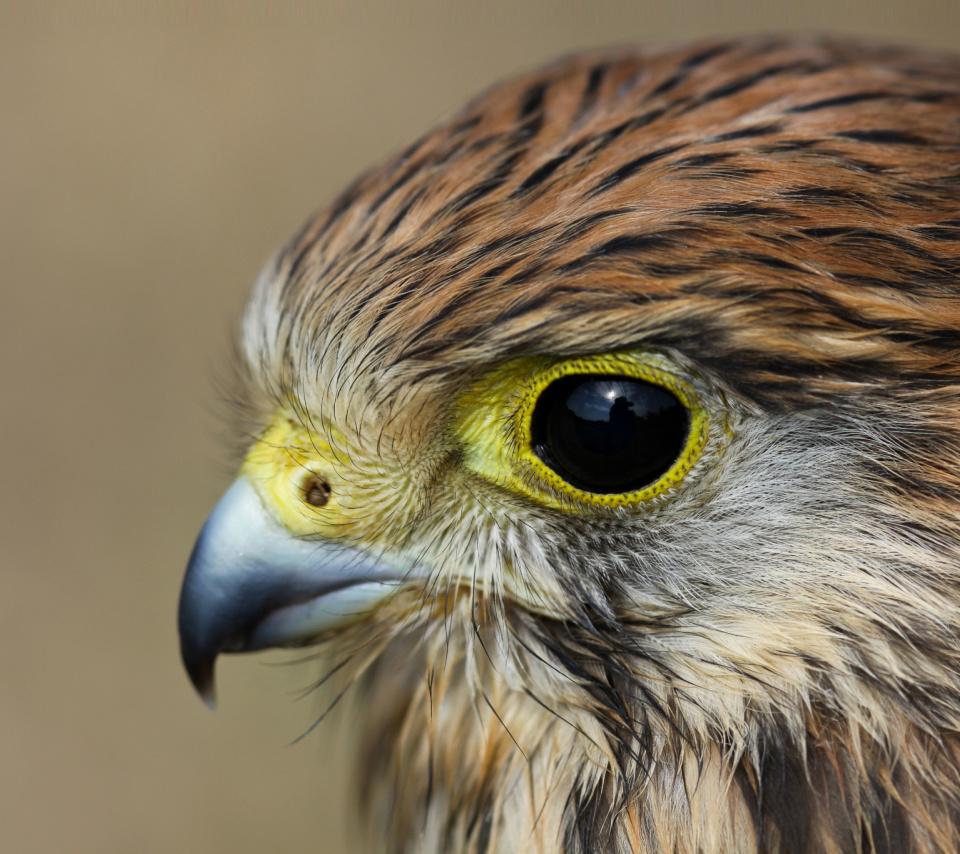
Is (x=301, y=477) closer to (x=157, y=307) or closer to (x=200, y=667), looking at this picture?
(x=200, y=667)

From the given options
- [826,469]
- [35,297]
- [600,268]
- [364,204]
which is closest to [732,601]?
[826,469]

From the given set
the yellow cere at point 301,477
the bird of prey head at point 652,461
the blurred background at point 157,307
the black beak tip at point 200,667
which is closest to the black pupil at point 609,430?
the bird of prey head at point 652,461

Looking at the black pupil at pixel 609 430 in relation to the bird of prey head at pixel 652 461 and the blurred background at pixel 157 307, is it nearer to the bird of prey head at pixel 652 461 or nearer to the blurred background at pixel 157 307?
the bird of prey head at pixel 652 461

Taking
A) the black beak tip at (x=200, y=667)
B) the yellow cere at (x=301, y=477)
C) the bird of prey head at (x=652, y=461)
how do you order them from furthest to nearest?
1. the black beak tip at (x=200, y=667)
2. the yellow cere at (x=301, y=477)
3. the bird of prey head at (x=652, y=461)

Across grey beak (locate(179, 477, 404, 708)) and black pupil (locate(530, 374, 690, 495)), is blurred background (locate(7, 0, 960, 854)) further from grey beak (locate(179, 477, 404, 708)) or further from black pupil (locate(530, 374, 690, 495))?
black pupil (locate(530, 374, 690, 495))

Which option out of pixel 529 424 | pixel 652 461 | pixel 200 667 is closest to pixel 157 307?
pixel 200 667

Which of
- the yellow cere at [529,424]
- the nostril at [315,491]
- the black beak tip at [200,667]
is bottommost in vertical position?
the black beak tip at [200,667]
